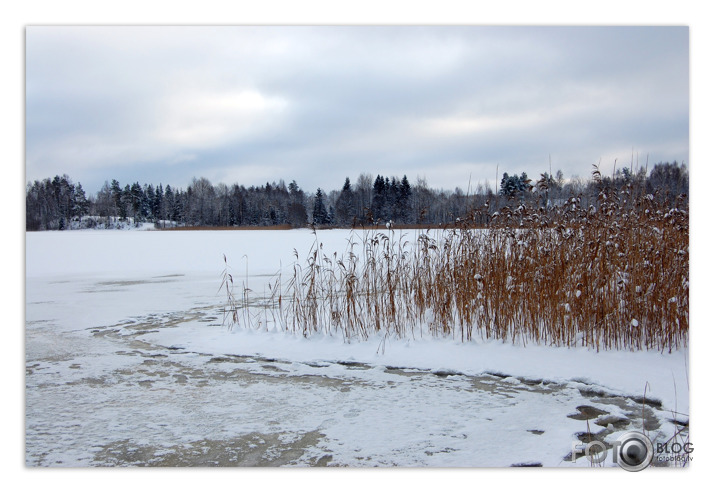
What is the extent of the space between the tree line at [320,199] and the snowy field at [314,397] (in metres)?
0.36

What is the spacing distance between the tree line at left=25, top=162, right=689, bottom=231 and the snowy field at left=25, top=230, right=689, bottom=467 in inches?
14.2

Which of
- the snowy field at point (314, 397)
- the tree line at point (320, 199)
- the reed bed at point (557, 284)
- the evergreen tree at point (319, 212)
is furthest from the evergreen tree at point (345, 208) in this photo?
the snowy field at point (314, 397)

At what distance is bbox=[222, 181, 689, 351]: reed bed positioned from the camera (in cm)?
351

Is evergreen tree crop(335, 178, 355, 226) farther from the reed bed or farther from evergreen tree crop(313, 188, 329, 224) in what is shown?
the reed bed

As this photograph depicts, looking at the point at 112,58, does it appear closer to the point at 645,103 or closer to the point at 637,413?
the point at 645,103

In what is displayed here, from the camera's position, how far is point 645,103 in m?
3.41

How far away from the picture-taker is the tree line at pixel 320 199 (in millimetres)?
3713

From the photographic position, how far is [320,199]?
5316 millimetres

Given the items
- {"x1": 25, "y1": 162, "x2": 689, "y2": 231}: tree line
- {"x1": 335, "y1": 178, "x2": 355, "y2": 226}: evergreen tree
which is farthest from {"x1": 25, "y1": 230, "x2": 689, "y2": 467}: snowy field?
{"x1": 335, "y1": 178, "x2": 355, "y2": 226}: evergreen tree

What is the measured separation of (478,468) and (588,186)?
9.18 feet

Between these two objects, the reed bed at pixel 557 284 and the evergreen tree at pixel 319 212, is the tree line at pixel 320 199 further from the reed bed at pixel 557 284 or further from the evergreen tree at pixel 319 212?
the reed bed at pixel 557 284

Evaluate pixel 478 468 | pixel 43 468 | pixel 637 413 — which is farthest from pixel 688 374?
Answer: pixel 43 468

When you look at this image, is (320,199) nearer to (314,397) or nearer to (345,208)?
(345,208)
